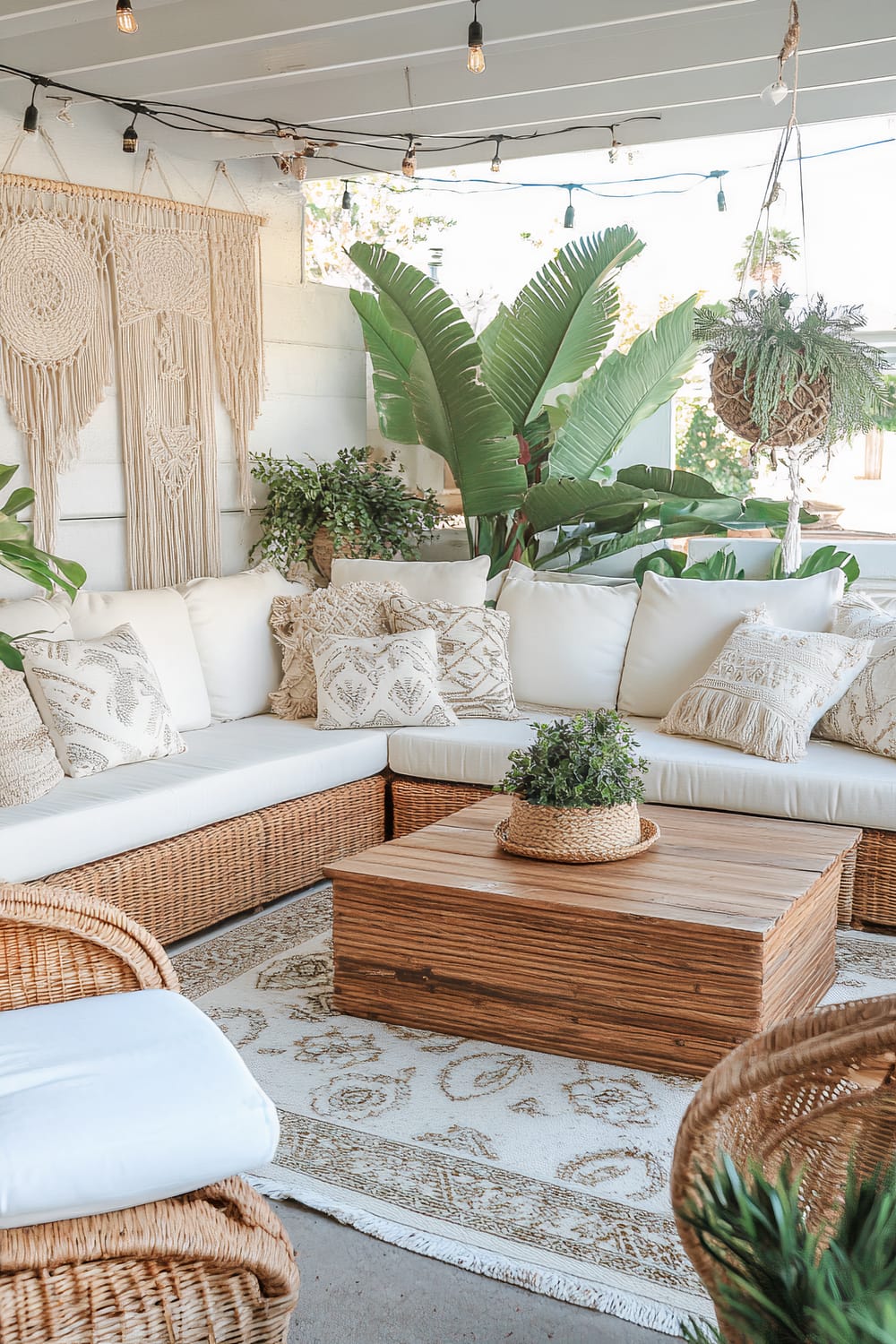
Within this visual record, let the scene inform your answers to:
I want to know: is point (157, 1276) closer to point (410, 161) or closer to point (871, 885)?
point (871, 885)

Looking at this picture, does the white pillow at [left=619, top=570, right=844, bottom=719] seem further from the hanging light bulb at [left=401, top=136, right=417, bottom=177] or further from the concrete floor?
the concrete floor

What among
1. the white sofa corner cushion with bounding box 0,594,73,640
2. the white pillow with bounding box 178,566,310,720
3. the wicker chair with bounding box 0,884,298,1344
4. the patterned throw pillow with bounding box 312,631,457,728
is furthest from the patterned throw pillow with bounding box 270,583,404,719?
the wicker chair with bounding box 0,884,298,1344

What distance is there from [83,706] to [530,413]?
8.15ft

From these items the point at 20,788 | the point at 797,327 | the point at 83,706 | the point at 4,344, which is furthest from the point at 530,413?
the point at 20,788

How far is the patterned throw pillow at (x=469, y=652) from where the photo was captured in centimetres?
434

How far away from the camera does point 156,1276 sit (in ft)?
4.97

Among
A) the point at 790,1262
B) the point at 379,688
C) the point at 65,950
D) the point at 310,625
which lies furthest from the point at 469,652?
the point at 790,1262

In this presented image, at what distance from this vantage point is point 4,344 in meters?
4.10

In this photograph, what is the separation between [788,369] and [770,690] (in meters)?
0.95

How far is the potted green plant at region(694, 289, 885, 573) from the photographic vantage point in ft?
11.8

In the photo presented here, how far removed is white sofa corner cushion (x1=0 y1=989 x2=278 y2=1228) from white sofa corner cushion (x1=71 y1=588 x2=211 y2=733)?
2.33 metres

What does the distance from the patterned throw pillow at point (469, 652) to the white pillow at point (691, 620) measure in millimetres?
444

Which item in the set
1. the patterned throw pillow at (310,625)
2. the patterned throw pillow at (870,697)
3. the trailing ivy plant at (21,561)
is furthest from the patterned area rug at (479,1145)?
the patterned throw pillow at (310,625)

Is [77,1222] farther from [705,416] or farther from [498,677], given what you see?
[705,416]
